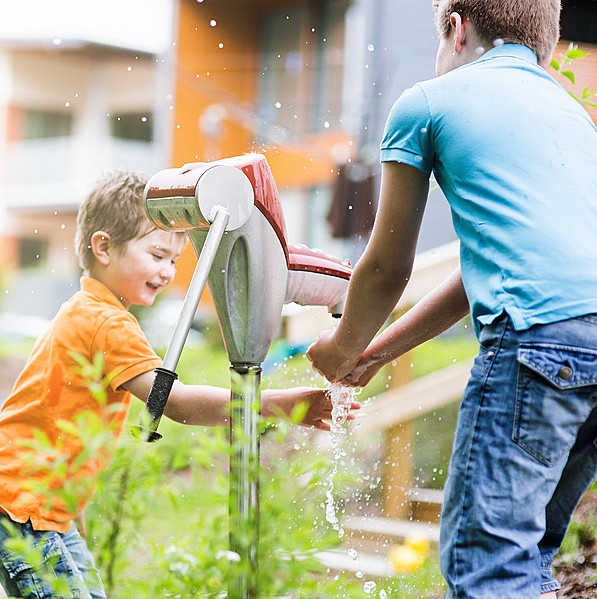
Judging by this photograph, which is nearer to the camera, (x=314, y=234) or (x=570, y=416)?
(x=570, y=416)

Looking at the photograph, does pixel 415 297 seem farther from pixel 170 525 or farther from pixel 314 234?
pixel 170 525

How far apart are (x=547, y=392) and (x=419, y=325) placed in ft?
1.37

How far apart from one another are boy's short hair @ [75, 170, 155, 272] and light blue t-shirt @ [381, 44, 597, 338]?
59 centimetres

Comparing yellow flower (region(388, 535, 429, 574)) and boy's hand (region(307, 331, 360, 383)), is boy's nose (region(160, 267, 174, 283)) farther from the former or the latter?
yellow flower (region(388, 535, 429, 574))

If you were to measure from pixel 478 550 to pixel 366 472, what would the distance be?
4.53 ft

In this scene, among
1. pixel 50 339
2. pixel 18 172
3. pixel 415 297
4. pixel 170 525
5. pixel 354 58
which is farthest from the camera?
pixel 18 172

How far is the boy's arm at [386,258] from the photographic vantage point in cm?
116

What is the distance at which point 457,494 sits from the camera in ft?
3.49

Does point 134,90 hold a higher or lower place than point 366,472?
higher

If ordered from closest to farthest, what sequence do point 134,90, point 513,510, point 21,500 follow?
point 513,510
point 21,500
point 134,90

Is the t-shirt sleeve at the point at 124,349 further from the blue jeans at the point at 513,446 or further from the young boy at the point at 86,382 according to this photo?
the blue jeans at the point at 513,446

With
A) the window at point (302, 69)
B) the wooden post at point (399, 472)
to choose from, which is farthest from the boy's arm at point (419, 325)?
the wooden post at point (399, 472)

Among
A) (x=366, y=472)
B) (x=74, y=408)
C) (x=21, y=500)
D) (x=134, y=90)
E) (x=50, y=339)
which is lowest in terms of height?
(x=366, y=472)

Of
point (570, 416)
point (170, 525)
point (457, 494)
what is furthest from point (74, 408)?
point (570, 416)
